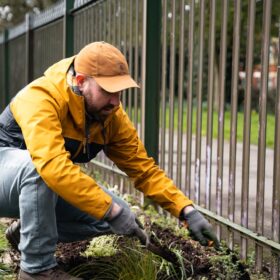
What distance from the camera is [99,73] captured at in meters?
2.86

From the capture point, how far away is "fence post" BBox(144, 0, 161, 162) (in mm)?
4840

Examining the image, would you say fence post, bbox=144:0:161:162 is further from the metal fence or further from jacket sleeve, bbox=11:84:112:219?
jacket sleeve, bbox=11:84:112:219

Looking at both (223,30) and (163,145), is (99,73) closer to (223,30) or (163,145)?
(223,30)

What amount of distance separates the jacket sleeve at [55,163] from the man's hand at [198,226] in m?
0.50

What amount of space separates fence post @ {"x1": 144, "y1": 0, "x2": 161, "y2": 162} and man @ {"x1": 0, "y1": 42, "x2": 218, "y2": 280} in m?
1.67

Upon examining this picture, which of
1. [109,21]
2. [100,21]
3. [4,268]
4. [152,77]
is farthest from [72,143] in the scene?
[100,21]

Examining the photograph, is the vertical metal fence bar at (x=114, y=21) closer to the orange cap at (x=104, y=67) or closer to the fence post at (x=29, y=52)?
the orange cap at (x=104, y=67)

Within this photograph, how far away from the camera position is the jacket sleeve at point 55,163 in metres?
2.65

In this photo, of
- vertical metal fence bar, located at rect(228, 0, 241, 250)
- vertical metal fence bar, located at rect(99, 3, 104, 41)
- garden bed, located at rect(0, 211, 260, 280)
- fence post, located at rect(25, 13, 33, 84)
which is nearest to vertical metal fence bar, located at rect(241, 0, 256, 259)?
vertical metal fence bar, located at rect(228, 0, 241, 250)

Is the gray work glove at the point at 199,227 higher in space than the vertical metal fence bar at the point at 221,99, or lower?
lower

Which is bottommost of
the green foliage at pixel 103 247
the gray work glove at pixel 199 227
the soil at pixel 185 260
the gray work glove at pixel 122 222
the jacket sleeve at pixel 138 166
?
the soil at pixel 185 260

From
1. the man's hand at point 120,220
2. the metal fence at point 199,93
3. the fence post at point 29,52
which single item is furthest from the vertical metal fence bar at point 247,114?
the fence post at point 29,52

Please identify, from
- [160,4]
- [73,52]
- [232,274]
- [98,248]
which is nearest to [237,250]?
[232,274]

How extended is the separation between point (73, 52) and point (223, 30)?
385 cm
